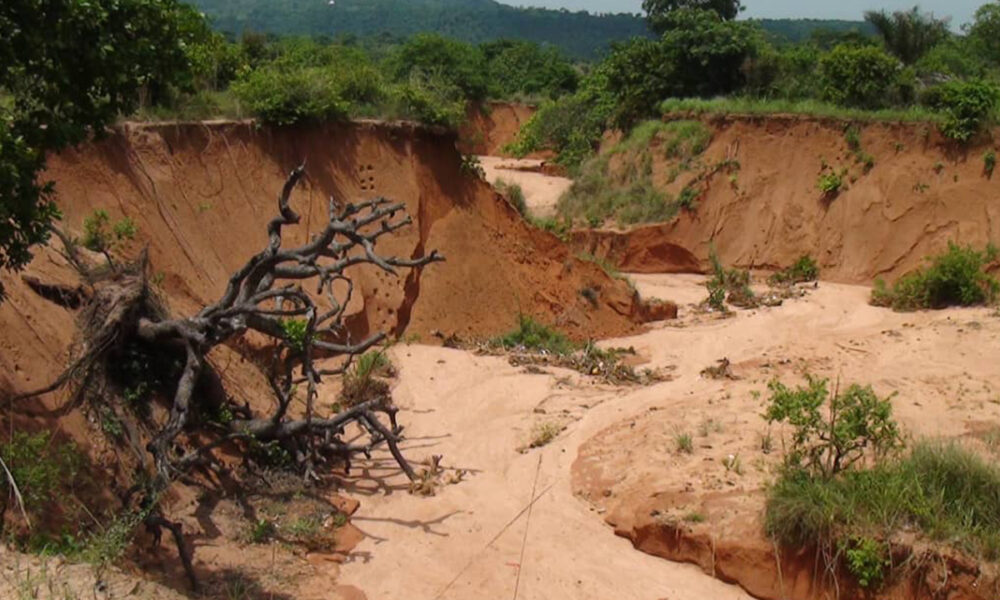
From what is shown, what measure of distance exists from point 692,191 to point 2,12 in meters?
16.5

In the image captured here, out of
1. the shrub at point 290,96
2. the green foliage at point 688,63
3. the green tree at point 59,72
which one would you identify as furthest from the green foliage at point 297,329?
the green foliage at point 688,63

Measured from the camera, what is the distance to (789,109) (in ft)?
69.4

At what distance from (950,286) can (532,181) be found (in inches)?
560

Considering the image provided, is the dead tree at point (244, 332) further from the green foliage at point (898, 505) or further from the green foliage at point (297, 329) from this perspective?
the green foliage at point (898, 505)

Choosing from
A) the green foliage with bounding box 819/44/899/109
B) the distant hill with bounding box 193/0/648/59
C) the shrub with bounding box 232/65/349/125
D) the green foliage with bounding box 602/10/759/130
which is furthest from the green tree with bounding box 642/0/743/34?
the distant hill with bounding box 193/0/648/59

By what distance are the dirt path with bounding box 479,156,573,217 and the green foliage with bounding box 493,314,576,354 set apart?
21.0 ft

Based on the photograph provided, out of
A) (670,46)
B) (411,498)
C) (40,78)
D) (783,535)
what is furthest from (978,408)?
(670,46)

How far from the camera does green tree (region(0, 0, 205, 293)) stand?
573 cm

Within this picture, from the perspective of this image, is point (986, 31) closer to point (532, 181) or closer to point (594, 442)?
point (532, 181)

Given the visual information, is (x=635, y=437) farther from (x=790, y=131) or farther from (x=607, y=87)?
(x=607, y=87)

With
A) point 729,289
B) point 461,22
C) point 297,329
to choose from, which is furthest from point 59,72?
point 461,22

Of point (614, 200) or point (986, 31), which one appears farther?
point (986, 31)

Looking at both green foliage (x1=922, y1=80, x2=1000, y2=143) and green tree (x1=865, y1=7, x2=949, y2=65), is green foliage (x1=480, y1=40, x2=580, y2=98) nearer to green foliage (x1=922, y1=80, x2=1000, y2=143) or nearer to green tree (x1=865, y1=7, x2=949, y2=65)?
green tree (x1=865, y1=7, x2=949, y2=65)

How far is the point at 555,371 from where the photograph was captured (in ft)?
39.4
